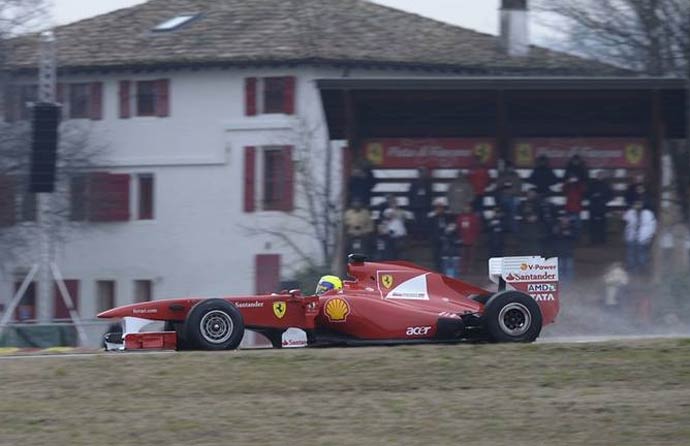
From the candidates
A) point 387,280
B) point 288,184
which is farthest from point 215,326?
point 288,184

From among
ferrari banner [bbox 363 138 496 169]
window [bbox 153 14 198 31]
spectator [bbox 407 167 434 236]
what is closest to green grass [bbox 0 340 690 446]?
spectator [bbox 407 167 434 236]

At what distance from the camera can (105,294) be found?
136 feet

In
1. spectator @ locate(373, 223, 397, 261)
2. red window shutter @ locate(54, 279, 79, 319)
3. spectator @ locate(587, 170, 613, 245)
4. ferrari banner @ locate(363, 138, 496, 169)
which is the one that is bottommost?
red window shutter @ locate(54, 279, 79, 319)

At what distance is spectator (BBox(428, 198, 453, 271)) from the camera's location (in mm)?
25109

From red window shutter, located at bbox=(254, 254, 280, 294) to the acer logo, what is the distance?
23550mm

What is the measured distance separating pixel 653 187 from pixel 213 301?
14.2m

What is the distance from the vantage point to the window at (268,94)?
40250 mm

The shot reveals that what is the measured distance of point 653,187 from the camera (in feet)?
86.3

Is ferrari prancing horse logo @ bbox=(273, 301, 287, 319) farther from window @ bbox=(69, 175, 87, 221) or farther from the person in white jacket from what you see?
window @ bbox=(69, 175, 87, 221)

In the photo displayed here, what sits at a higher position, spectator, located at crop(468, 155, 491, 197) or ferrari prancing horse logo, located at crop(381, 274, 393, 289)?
spectator, located at crop(468, 155, 491, 197)

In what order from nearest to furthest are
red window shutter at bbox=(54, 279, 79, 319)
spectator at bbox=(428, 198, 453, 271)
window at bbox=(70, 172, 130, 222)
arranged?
spectator at bbox=(428, 198, 453, 271) < red window shutter at bbox=(54, 279, 79, 319) < window at bbox=(70, 172, 130, 222)

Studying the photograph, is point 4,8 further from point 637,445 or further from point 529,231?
point 637,445

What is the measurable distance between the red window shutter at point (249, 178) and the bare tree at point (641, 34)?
9.22 metres

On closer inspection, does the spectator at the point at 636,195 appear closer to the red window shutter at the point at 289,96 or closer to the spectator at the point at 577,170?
the spectator at the point at 577,170
